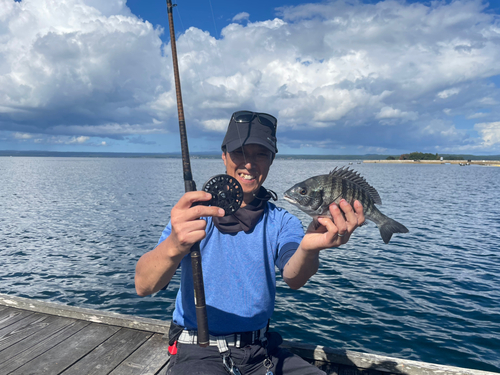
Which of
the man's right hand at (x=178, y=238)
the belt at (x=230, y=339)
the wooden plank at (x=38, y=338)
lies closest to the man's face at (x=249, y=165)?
the man's right hand at (x=178, y=238)

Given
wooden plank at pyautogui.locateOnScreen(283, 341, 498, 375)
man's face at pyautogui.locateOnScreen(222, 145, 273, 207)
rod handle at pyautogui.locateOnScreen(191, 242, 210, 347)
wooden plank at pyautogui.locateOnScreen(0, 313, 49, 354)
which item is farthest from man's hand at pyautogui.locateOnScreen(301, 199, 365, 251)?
→ wooden plank at pyautogui.locateOnScreen(0, 313, 49, 354)

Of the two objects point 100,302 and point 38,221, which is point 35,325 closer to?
point 100,302

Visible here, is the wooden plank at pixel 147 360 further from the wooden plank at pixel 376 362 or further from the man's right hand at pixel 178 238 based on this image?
the man's right hand at pixel 178 238

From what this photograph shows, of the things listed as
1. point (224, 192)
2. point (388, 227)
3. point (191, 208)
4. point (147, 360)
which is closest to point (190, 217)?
point (191, 208)

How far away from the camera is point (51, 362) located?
16.4ft

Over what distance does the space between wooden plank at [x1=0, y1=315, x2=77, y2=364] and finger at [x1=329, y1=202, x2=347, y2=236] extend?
17.5 ft

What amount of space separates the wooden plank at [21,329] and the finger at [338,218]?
18.9 ft

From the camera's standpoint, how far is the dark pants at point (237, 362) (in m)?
3.32

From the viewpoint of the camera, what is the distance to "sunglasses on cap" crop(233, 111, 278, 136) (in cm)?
427

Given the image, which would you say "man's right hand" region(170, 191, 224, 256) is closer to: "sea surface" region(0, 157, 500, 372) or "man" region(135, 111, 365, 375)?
"man" region(135, 111, 365, 375)

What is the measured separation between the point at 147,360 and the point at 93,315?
73.6 inches

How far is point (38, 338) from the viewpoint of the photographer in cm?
569

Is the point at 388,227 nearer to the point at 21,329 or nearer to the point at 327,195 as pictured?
the point at 327,195

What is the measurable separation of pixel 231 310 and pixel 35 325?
4.83 m
